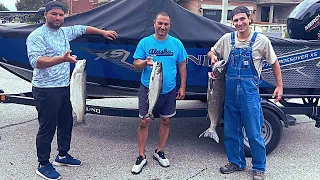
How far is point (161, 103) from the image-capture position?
4.31 metres

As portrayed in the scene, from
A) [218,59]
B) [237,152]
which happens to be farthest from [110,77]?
[237,152]

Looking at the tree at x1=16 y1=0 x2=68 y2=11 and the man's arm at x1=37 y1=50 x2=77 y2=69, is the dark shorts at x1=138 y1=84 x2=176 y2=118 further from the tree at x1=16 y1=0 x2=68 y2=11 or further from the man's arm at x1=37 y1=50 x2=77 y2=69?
the tree at x1=16 y1=0 x2=68 y2=11

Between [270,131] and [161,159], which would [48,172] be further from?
[270,131]

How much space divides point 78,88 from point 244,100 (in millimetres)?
1781

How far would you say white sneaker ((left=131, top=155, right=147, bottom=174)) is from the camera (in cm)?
443

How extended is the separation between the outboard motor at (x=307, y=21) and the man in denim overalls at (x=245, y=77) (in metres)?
1.48

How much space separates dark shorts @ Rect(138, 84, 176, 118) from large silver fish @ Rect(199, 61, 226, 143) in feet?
1.43

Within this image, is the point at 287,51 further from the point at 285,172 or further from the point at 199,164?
the point at 199,164

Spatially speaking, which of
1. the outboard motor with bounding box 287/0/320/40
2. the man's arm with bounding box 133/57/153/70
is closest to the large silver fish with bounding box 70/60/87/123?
the man's arm with bounding box 133/57/153/70

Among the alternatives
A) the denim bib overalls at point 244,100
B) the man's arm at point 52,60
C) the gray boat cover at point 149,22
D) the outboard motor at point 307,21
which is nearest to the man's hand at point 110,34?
the gray boat cover at point 149,22

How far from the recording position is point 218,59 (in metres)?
4.39

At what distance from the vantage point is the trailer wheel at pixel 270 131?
4922 millimetres

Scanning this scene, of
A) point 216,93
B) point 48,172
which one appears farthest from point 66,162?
point 216,93

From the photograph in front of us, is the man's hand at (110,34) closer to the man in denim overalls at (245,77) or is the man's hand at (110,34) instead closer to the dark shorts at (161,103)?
the dark shorts at (161,103)
